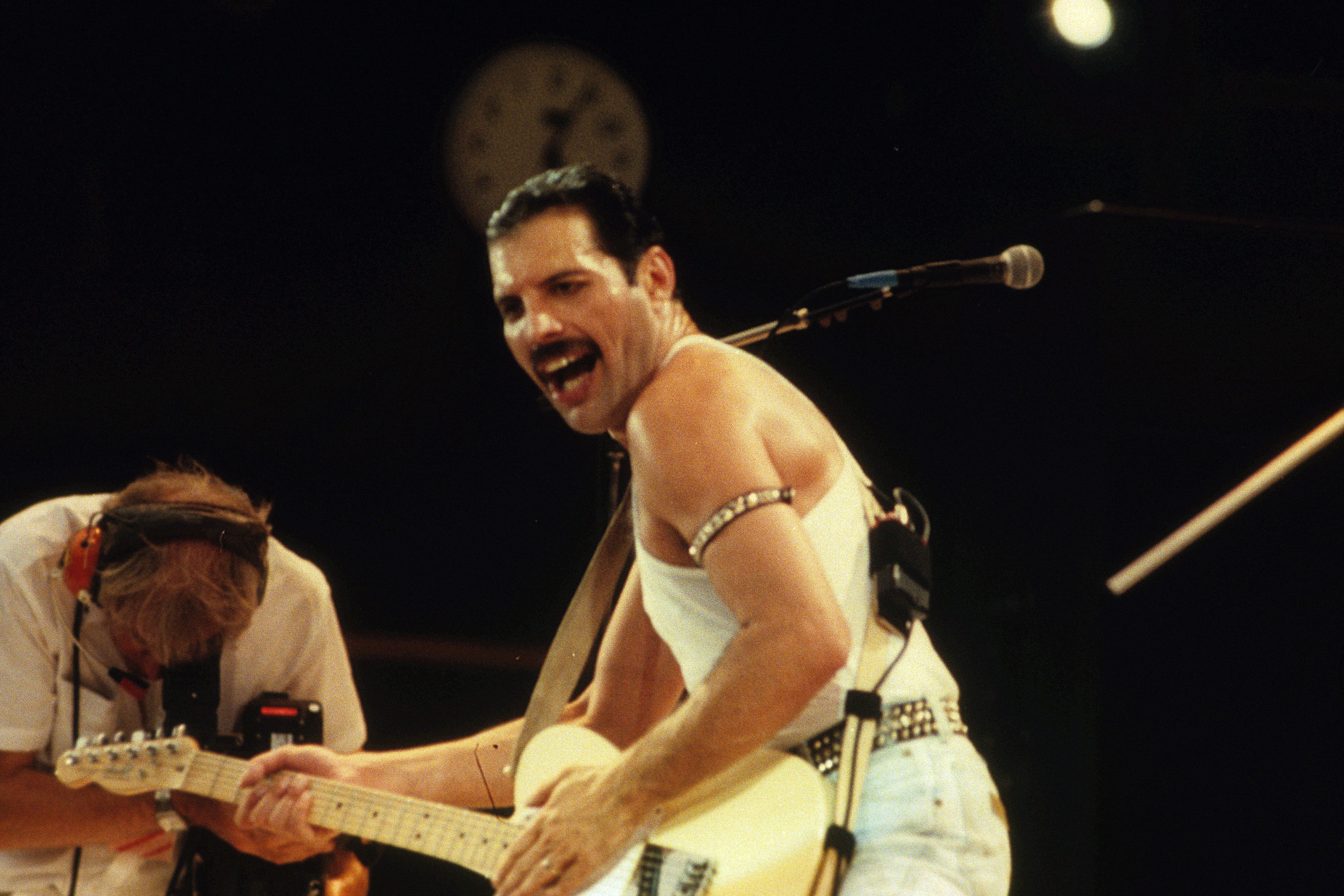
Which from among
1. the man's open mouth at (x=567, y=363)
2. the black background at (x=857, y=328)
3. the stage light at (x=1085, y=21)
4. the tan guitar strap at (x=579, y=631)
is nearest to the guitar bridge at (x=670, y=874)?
the tan guitar strap at (x=579, y=631)

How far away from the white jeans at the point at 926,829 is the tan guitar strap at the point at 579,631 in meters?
0.69

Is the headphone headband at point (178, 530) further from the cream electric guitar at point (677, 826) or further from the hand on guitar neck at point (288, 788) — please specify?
the cream electric guitar at point (677, 826)

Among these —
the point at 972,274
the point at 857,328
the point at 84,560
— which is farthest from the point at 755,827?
the point at 857,328

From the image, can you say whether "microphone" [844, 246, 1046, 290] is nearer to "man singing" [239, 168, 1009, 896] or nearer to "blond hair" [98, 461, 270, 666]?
"man singing" [239, 168, 1009, 896]

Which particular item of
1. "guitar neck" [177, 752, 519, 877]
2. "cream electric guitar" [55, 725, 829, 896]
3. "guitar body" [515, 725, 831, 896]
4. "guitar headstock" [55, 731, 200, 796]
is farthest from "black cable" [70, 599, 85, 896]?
"guitar body" [515, 725, 831, 896]

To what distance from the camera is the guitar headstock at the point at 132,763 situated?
90.6 inches

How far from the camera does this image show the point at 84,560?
7.94ft

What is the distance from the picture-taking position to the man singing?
1458mm

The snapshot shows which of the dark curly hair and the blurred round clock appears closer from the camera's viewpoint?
the dark curly hair

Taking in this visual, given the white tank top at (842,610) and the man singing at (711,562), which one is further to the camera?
the white tank top at (842,610)

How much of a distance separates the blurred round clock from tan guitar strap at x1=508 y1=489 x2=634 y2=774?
1.68 metres

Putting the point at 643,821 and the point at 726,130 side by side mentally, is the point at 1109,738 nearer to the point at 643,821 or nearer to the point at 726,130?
the point at 643,821

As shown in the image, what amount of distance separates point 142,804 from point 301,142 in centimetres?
202

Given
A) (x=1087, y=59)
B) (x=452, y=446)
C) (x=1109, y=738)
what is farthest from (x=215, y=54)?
(x=1109, y=738)
